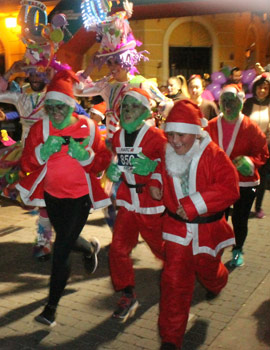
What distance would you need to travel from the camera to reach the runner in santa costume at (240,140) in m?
5.05

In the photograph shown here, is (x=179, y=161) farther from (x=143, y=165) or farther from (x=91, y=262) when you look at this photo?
(x=91, y=262)

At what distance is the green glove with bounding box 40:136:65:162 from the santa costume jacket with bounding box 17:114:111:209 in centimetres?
10

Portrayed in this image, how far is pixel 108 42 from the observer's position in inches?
238

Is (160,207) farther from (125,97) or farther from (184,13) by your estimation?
(184,13)

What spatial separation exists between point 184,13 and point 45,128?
25.8 feet

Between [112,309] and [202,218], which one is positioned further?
[112,309]

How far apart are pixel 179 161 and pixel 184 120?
0.91ft

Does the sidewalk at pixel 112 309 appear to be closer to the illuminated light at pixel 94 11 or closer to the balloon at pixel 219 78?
the illuminated light at pixel 94 11

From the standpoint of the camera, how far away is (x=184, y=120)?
353 cm

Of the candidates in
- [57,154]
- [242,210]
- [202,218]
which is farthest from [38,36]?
[202,218]

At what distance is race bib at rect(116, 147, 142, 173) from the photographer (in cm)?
421

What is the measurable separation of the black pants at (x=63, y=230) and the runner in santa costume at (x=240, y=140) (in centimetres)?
166

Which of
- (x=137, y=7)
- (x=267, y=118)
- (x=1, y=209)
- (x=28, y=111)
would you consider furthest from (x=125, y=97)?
(x=137, y=7)

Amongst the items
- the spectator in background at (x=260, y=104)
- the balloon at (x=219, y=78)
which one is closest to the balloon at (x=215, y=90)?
the balloon at (x=219, y=78)
